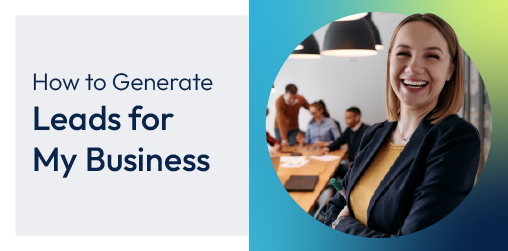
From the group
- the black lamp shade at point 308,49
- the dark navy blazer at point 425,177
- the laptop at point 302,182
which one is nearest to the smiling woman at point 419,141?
the dark navy blazer at point 425,177

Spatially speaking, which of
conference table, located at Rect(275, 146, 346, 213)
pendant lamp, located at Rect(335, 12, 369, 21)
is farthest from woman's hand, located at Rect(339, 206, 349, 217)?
pendant lamp, located at Rect(335, 12, 369, 21)

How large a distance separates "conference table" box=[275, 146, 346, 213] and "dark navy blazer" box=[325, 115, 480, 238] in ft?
0.50

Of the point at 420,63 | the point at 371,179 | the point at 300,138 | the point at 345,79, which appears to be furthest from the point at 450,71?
the point at 300,138

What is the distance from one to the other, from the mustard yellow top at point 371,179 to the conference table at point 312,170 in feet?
0.46

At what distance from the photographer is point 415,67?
2070 mm

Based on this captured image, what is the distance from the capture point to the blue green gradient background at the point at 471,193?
2160 millimetres

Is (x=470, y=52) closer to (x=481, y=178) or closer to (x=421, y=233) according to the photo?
(x=481, y=178)

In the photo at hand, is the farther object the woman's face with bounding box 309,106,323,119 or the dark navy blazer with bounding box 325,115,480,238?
the woman's face with bounding box 309,106,323,119

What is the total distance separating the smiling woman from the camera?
6.68 feet

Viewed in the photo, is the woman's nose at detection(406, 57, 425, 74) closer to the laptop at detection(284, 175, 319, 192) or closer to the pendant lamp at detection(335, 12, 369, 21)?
the pendant lamp at detection(335, 12, 369, 21)

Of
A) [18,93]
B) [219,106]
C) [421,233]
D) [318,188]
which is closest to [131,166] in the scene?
[219,106]

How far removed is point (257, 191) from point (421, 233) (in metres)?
0.83

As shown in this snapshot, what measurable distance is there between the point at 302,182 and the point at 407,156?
507 mm

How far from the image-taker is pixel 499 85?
216cm
